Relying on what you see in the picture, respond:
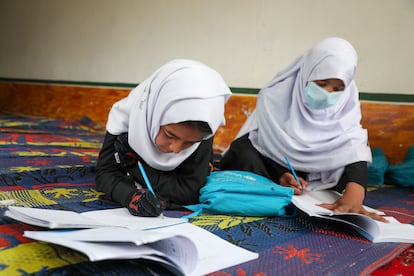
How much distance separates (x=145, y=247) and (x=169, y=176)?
21.2 inches

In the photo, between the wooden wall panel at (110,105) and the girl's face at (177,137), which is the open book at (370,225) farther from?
the wooden wall panel at (110,105)

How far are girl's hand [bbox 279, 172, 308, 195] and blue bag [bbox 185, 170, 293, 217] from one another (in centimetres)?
20

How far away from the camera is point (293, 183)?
54.6 inches

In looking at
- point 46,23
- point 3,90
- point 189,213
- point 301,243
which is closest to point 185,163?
point 189,213

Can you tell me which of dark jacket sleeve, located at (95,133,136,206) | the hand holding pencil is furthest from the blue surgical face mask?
dark jacket sleeve, located at (95,133,136,206)

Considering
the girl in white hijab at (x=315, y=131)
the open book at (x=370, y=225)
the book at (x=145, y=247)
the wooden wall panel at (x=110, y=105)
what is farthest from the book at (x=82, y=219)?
the wooden wall panel at (x=110, y=105)

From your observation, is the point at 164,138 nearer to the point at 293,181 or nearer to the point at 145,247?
the point at 145,247

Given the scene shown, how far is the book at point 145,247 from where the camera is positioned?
611 millimetres

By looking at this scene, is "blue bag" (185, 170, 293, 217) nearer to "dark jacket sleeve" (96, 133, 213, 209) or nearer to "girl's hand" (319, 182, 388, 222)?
"dark jacket sleeve" (96, 133, 213, 209)

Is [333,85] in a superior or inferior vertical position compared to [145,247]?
superior

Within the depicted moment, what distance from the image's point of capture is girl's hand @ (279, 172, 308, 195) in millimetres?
1349

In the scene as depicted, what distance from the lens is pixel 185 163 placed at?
120 cm

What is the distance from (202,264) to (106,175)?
55 cm

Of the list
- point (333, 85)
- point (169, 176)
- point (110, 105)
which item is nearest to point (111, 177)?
point (169, 176)
